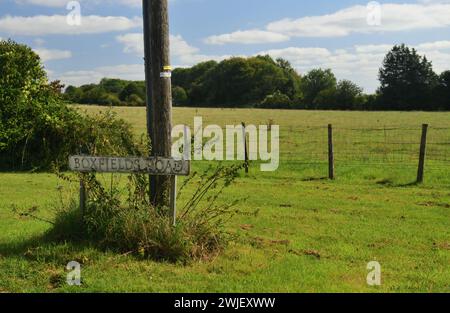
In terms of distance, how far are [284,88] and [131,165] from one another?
105 metres

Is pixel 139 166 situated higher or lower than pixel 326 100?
lower

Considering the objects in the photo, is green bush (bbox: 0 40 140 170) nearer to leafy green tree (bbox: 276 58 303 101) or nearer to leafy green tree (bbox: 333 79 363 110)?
leafy green tree (bbox: 333 79 363 110)

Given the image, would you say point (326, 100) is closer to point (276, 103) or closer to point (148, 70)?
point (276, 103)

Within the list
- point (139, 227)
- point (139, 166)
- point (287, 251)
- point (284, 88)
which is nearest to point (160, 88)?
point (139, 166)

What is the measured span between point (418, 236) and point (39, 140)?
49.7 feet

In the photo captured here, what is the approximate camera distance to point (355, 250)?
758 centimetres

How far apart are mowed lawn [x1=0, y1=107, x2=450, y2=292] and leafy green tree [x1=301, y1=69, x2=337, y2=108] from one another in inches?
3435

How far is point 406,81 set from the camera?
300 feet

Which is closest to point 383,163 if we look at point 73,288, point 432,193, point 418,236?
point 432,193
